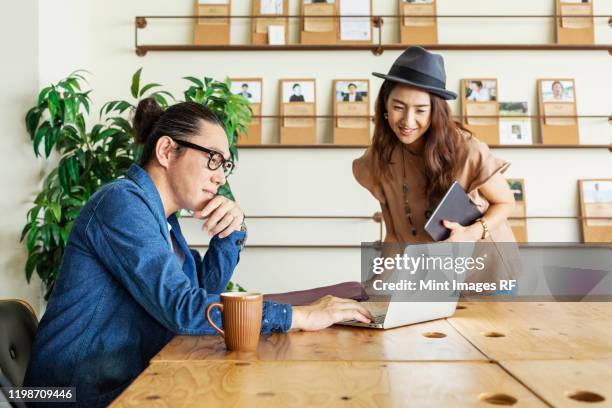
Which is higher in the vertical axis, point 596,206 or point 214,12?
point 214,12

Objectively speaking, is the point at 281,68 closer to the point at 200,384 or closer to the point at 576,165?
the point at 576,165

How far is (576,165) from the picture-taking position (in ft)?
12.2

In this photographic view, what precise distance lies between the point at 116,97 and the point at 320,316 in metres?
2.77

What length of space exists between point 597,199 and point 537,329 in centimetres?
255

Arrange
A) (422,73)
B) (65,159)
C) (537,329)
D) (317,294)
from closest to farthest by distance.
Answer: (537,329)
(422,73)
(317,294)
(65,159)

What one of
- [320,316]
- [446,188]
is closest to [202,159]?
[320,316]

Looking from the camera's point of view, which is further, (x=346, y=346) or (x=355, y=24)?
(x=355, y=24)

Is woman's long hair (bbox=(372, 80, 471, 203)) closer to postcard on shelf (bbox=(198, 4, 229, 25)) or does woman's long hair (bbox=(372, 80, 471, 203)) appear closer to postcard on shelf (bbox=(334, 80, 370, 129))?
postcard on shelf (bbox=(334, 80, 370, 129))

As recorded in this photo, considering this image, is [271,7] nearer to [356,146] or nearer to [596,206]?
[356,146]

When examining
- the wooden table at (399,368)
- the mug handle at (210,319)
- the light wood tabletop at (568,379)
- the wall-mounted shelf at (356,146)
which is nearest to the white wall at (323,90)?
the wall-mounted shelf at (356,146)

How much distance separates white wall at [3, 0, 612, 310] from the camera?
3.71 metres

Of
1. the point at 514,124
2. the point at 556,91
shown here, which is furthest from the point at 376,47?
the point at 556,91

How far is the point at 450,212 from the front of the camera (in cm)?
195

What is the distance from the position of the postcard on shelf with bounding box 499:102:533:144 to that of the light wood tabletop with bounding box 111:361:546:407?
2.82 meters
